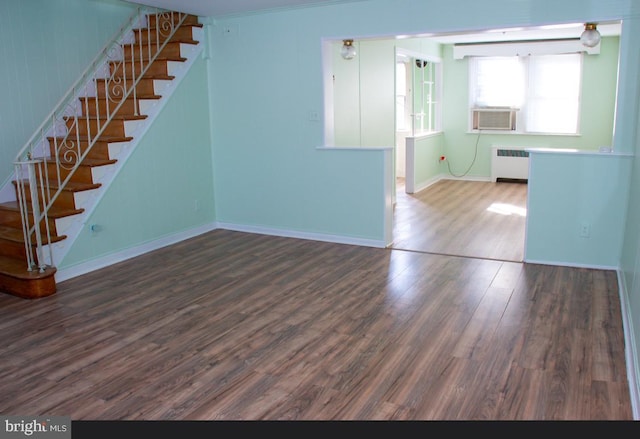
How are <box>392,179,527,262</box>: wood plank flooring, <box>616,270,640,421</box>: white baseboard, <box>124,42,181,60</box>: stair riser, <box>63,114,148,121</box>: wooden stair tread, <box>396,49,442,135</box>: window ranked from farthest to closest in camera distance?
<box>396,49,442,135</box>: window → <box>124,42,181,60</box>: stair riser → <box>392,179,527,262</box>: wood plank flooring → <box>63,114,148,121</box>: wooden stair tread → <box>616,270,640,421</box>: white baseboard

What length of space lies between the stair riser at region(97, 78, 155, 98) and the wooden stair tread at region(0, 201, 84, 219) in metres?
1.43

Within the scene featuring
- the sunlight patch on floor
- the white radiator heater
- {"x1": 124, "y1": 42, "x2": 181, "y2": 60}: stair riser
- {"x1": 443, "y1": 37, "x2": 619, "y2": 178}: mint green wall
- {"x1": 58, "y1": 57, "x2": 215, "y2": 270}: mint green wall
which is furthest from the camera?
the white radiator heater

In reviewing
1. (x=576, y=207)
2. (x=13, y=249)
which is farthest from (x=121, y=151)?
(x=576, y=207)

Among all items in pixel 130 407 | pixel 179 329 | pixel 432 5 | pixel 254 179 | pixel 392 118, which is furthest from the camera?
pixel 392 118

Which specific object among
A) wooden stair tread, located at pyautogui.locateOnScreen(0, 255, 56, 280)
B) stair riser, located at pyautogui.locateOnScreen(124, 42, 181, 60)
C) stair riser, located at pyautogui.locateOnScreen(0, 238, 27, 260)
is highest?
stair riser, located at pyautogui.locateOnScreen(124, 42, 181, 60)

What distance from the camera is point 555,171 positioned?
15.4 ft

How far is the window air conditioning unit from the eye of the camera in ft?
30.7

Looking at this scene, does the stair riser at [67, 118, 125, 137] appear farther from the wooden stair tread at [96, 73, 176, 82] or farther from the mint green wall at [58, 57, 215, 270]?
the wooden stair tread at [96, 73, 176, 82]

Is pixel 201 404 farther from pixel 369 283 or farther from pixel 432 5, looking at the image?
pixel 432 5

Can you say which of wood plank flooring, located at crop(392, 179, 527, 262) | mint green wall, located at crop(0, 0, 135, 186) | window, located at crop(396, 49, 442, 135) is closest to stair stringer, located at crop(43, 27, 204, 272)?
mint green wall, located at crop(0, 0, 135, 186)

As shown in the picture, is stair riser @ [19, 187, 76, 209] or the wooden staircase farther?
stair riser @ [19, 187, 76, 209]

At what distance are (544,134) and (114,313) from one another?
7628mm

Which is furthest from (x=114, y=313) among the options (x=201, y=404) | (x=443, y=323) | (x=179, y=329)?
(x=443, y=323)

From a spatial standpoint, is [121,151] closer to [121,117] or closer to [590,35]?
[121,117]
